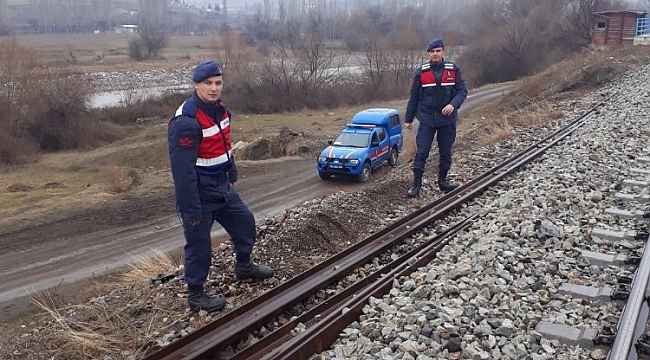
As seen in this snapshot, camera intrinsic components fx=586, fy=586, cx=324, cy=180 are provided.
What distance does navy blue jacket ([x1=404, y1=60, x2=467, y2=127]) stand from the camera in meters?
9.76

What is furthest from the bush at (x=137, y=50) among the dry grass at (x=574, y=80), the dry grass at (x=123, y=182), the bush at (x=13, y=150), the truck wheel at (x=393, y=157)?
the truck wheel at (x=393, y=157)

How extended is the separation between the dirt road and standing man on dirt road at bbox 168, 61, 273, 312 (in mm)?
5975

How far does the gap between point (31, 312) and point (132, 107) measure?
32147mm

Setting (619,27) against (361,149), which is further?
(619,27)

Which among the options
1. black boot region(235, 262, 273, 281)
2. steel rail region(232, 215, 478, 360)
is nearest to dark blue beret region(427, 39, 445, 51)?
steel rail region(232, 215, 478, 360)

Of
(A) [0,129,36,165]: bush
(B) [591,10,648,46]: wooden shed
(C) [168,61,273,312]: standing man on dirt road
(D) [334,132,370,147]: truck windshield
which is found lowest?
(A) [0,129,36,165]: bush

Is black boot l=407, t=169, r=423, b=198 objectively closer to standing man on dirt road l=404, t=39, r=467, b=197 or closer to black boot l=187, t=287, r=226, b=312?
standing man on dirt road l=404, t=39, r=467, b=197

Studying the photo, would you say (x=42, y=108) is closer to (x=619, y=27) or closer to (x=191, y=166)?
(x=191, y=166)

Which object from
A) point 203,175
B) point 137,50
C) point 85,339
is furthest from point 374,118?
point 137,50

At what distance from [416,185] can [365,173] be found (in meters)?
6.56

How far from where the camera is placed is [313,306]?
6.20 metres

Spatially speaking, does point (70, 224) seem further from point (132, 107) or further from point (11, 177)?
point (132, 107)

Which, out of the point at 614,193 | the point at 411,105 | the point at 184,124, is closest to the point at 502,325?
the point at 184,124

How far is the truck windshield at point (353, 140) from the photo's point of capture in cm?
1759
